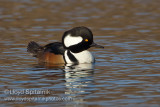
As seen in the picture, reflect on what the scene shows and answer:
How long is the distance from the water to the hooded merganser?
40 cm

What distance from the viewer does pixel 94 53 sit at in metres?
16.9

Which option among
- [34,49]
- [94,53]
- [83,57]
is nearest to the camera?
[83,57]

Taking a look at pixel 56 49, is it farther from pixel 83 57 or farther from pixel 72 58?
pixel 83 57

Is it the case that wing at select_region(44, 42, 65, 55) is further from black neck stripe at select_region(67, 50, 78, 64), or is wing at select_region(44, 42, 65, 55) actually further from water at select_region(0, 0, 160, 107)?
water at select_region(0, 0, 160, 107)

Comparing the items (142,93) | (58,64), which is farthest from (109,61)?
(142,93)

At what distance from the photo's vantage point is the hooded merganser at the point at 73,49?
48.6ft

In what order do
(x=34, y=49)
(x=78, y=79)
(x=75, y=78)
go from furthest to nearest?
(x=34, y=49) → (x=75, y=78) → (x=78, y=79)

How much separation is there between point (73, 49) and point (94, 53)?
1.97 metres

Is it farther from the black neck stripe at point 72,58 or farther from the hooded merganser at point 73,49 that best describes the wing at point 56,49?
the black neck stripe at point 72,58

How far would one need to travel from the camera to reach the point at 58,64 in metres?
14.9

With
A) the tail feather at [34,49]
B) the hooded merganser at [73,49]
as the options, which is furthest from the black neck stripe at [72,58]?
the tail feather at [34,49]

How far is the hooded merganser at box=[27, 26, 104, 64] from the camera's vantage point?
14.8 metres

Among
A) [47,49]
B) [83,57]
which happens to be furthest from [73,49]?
[47,49]

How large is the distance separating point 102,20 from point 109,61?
31.6 ft
